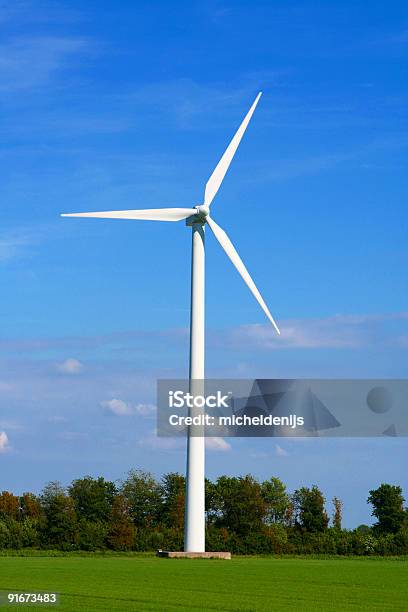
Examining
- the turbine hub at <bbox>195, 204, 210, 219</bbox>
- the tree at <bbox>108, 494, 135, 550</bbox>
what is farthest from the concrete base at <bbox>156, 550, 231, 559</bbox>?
the tree at <bbox>108, 494, 135, 550</bbox>

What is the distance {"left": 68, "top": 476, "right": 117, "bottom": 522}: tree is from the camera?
308 feet

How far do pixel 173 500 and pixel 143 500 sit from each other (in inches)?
148

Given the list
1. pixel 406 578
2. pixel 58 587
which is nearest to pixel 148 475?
pixel 406 578

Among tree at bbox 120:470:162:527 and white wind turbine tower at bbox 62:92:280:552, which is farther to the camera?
tree at bbox 120:470:162:527

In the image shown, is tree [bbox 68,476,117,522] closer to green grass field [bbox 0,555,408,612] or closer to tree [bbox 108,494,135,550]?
tree [bbox 108,494,135,550]

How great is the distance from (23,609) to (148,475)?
75.7 metres

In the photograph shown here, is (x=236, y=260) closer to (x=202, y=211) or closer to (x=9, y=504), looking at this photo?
(x=202, y=211)

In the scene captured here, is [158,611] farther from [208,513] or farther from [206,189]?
[208,513]

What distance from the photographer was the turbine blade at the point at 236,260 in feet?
171

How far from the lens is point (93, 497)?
94.9 metres

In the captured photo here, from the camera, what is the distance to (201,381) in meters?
51.8

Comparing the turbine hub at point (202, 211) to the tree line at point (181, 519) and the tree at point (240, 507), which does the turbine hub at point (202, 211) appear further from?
the tree at point (240, 507)

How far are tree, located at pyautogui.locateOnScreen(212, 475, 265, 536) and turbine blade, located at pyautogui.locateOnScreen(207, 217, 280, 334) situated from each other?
45579 millimetres

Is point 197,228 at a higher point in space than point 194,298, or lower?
higher
